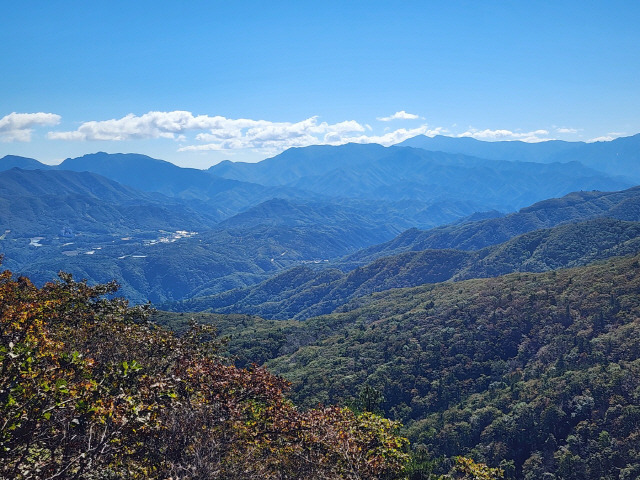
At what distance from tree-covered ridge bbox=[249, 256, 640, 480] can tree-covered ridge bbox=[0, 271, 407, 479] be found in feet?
192

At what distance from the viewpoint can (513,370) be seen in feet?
338

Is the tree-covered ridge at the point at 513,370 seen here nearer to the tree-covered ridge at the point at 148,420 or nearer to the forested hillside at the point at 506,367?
the forested hillside at the point at 506,367

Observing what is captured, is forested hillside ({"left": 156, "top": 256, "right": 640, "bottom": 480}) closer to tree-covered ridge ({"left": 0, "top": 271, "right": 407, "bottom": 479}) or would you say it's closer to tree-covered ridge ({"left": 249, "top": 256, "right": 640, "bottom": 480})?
tree-covered ridge ({"left": 249, "top": 256, "right": 640, "bottom": 480})

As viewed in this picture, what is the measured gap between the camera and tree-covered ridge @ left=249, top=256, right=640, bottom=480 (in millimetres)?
68562

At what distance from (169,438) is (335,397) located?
8650 cm

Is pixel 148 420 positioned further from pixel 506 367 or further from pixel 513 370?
pixel 506 367

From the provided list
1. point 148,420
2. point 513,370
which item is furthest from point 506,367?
point 148,420

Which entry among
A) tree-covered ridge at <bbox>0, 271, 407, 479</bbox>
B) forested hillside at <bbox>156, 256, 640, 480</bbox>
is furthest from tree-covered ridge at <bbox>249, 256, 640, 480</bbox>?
tree-covered ridge at <bbox>0, 271, 407, 479</bbox>

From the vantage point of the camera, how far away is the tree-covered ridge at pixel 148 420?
1151cm

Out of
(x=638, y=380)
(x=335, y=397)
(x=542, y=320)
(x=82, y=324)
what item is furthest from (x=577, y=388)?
(x=82, y=324)

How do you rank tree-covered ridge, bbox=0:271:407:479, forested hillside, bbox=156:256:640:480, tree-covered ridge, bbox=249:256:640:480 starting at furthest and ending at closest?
forested hillside, bbox=156:256:640:480
tree-covered ridge, bbox=249:256:640:480
tree-covered ridge, bbox=0:271:407:479

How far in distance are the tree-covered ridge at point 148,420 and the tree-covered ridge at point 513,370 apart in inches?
2304

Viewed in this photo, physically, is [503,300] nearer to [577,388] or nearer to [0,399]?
[577,388]

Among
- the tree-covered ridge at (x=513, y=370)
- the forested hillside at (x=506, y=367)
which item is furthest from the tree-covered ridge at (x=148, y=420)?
the forested hillside at (x=506, y=367)
